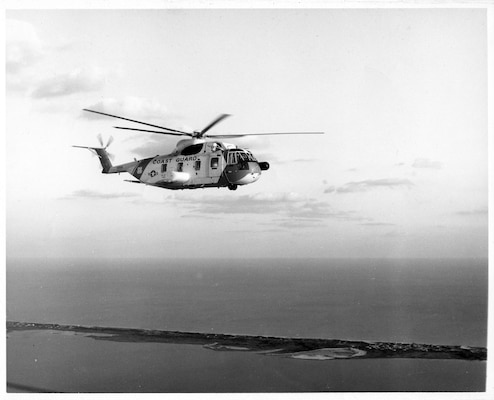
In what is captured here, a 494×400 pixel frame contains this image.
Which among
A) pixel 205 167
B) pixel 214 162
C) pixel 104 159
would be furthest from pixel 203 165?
pixel 104 159

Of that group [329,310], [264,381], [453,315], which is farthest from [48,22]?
[453,315]

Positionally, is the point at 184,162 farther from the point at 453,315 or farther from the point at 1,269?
the point at 453,315

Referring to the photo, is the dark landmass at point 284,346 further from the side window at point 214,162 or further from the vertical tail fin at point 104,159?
the side window at point 214,162

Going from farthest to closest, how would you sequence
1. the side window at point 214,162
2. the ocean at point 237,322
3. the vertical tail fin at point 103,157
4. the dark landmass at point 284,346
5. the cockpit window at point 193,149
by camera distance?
1. the dark landmass at point 284,346
2. the ocean at point 237,322
3. the vertical tail fin at point 103,157
4. the cockpit window at point 193,149
5. the side window at point 214,162

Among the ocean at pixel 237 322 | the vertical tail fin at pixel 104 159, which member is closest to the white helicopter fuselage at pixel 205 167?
the vertical tail fin at pixel 104 159
